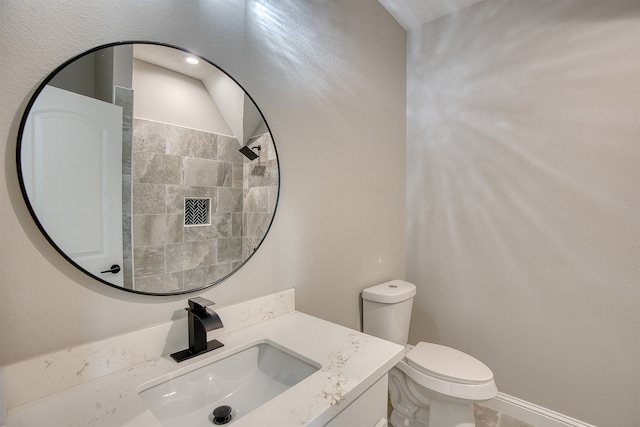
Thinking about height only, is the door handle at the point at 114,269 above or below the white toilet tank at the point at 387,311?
above

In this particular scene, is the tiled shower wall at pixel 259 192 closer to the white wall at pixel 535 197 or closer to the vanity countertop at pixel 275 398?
the vanity countertop at pixel 275 398

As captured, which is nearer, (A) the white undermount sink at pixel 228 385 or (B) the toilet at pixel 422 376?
(A) the white undermount sink at pixel 228 385

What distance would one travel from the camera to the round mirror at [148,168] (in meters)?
0.75

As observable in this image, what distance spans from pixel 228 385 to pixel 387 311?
1.01 meters

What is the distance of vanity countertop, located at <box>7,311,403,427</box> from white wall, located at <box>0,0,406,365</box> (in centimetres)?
13

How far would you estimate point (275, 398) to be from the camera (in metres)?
0.72

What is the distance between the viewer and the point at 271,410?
69cm

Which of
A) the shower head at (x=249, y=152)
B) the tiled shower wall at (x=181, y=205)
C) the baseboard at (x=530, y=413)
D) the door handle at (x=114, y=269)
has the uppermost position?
the shower head at (x=249, y=152)

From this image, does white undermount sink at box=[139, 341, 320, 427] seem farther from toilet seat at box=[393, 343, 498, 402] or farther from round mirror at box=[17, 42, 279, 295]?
toilet seat at box=[393, 343, 498, 402]

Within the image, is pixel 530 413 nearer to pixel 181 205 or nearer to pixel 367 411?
pixel 367 411

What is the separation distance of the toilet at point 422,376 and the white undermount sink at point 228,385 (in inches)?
33.2

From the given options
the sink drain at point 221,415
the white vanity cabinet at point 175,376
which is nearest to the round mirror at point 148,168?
the white vanity cabinet at point 175,376

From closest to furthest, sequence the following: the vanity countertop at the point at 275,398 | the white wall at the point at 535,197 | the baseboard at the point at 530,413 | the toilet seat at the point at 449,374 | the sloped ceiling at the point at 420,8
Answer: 1. the vanity countertop at the point at 275,398
2. the toilet seat at the point at 449,374
3. the white wall at the point at 535,197
4. the baseboard at the point at 530,413
5. the sloped ceiling at the point at 420,8

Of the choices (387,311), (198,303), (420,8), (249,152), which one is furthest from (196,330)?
(420,8)
